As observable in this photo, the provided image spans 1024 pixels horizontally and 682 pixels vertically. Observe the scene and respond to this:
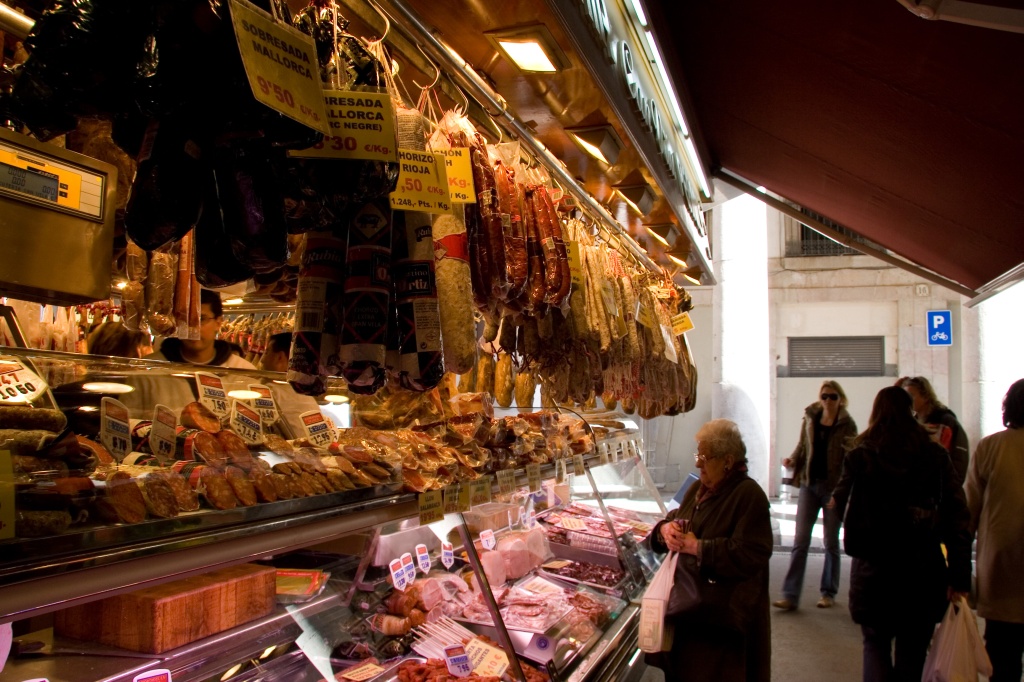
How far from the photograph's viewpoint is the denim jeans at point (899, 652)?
4316mm

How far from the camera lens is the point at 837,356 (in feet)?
44.5

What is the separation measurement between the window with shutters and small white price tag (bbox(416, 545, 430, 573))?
12.1 meters

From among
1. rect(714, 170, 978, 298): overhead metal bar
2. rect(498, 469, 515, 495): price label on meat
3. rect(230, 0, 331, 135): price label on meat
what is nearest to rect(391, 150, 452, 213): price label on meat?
rect(230, 0, 331, 135): price label on meat

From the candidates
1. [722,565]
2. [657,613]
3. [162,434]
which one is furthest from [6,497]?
[722,565]

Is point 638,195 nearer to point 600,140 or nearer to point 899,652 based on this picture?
point 600,140

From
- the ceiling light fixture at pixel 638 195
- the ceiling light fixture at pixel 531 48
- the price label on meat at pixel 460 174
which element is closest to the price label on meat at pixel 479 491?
the price label on meat at pixel 460 174

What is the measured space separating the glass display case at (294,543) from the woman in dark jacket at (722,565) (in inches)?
→ 13.2

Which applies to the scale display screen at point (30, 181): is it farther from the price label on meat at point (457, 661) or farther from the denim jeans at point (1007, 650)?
the denim jeans at point (1007, 650)

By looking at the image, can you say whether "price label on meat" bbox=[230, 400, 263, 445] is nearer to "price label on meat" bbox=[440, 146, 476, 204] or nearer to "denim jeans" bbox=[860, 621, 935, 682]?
"price label on meat" bbox=[440, 146, 476, 204]

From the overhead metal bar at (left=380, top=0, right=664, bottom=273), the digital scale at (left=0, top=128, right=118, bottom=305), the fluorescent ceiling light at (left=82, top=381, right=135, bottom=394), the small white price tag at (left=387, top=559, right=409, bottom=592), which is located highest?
the overhead metal bar at (left=380, top=0, right=664, bottom=273)

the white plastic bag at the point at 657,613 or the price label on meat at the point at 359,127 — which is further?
the white plastic bag at the point at 657,613

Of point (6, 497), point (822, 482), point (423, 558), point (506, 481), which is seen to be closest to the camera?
point (6, 497)

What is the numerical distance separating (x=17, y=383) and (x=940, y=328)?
13.4 m

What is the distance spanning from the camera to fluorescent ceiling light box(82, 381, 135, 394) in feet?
5.50
